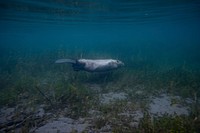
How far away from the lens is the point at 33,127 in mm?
7930

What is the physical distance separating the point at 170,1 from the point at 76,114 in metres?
17.8

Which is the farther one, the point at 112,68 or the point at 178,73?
the point at 178,73

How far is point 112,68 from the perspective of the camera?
13852mm

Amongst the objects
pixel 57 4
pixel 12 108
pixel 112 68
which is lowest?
pixel 12 108

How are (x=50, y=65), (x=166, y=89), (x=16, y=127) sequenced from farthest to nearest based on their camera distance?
1. (x=50, y=65)
2. (x=166, y=89)
3. (x=16, y=127)

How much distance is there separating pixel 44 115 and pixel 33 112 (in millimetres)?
856

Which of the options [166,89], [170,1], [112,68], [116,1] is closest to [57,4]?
[116,1]

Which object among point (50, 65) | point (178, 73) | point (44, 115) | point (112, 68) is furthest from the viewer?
point (50, 65)

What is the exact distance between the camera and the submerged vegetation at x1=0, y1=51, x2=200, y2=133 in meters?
7.16

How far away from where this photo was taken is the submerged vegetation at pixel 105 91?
716cm

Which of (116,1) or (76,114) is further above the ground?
(116,1)

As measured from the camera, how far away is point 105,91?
481 inches

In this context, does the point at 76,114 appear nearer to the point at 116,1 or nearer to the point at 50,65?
the point at 50,65

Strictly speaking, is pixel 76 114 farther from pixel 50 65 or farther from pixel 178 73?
pixel 50 65
